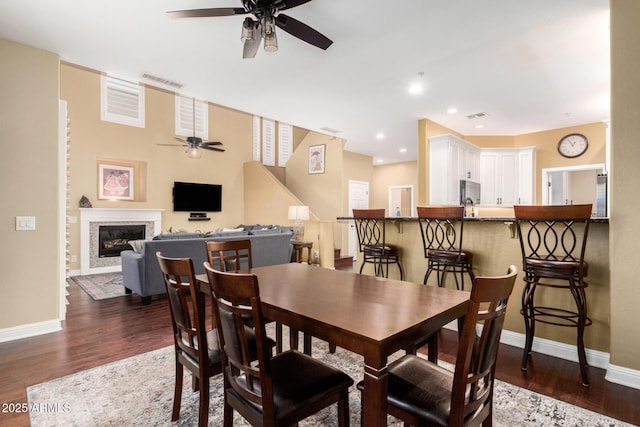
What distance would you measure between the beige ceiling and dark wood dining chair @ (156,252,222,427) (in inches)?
86.4

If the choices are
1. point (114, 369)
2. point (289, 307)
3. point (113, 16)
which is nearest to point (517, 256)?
point (289, 307)

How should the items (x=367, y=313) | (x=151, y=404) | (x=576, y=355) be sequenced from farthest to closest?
1. (x=576, y=355)
2. (x=151, y=404)
3. (x=367, y=313)

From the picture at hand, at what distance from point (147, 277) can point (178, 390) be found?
266 cm

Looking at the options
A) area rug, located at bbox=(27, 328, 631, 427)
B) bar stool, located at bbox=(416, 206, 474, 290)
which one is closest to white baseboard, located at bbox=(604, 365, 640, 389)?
area rug, located at bbox=(27, 328, 631, 427)

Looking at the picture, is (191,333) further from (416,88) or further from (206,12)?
(416,88)

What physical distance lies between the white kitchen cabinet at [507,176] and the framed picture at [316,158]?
11.9 ft

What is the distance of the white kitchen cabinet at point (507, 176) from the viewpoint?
20.7ft

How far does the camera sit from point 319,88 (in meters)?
4.12

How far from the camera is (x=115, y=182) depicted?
265 inches

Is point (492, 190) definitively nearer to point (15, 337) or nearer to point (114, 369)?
point (114, 369)

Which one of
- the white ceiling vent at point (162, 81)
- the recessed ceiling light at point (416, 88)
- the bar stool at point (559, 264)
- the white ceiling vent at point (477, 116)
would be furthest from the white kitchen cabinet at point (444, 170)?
the white ceiling vent at point (162, 81)

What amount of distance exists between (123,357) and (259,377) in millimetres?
2090

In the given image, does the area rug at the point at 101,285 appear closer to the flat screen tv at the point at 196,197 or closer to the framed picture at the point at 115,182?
the framed picture at the point at 115,182

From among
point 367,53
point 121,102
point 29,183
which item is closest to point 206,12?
point 367,53
